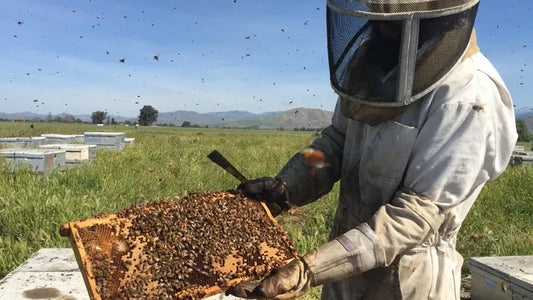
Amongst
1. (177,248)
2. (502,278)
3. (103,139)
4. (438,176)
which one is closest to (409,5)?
(438,176)

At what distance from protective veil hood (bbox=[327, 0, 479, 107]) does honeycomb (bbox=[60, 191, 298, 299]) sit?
3.09ft

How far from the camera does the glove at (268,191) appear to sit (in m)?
2.65

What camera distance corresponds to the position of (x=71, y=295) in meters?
3.52

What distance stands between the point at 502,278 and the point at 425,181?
2586 mm

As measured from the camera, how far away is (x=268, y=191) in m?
2.67

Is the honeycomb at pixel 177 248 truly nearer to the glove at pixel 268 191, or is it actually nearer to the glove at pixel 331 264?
the glove at pixel 268 191

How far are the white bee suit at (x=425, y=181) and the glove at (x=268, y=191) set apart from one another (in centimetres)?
56

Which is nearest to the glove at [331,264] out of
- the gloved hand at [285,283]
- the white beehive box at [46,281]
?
the gloved hand at [285,283]

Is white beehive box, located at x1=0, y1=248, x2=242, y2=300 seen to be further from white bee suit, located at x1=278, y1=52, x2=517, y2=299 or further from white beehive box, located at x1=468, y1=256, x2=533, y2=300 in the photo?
white beehive box, located at x1=468, y1=256, x2=533, y2=300

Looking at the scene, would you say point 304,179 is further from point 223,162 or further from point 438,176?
point 438,176

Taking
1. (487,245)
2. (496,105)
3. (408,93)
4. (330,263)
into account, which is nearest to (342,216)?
(330,263)

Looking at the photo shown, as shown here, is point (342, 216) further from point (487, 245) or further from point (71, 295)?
point (487, 245)

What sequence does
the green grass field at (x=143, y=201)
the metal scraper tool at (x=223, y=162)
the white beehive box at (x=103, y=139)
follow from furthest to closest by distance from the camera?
the white beehive box at (x=103, y=139)
the green grass field at (x=143, y=201)
the metal scraper tool at (x=223, y=162)

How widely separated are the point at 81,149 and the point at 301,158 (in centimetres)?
900
